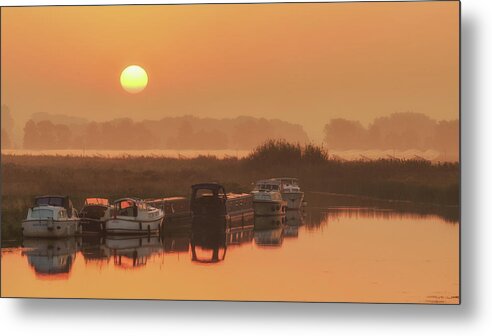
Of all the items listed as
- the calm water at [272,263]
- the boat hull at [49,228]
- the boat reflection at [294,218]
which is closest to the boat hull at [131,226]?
the calm water at [272,263]

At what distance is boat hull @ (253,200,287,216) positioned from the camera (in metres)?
7.90

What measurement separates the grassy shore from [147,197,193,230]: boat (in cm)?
7

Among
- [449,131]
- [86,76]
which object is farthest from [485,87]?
[86,76]

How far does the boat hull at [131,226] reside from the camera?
8406mm

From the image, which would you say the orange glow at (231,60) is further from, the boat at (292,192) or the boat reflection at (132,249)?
the boat reflection at (132,249)

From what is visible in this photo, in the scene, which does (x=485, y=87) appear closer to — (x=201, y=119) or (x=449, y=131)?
(x=449, y=131)

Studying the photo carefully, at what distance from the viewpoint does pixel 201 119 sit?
8.16 m

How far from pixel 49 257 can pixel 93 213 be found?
0.52 meters

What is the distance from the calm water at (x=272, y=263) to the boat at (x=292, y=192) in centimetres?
9

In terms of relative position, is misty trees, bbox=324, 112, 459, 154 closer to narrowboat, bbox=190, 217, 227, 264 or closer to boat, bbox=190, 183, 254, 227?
boat, bbox=190, 183, 254, 227

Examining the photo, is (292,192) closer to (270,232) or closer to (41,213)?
(270,232)

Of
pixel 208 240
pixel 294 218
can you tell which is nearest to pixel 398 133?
pixel 294 218

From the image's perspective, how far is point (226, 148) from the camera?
8.10m

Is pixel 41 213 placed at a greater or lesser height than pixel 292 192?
lesser
